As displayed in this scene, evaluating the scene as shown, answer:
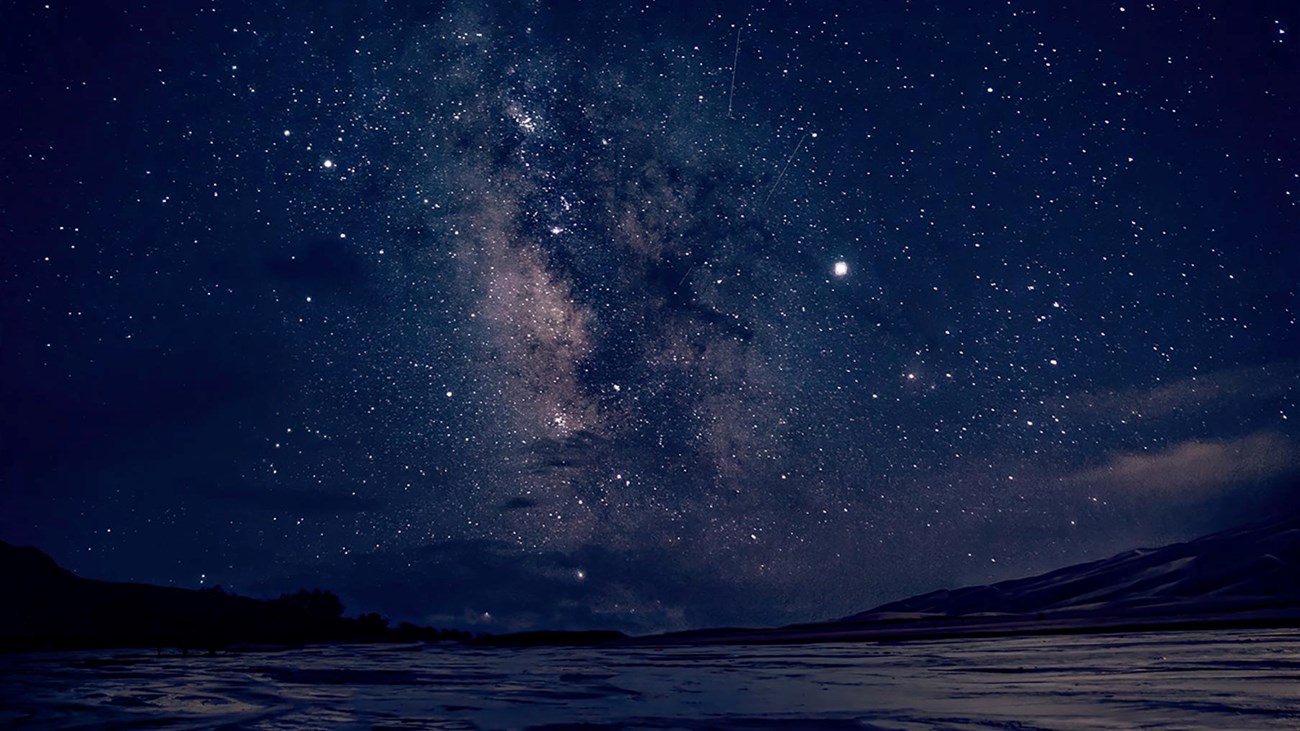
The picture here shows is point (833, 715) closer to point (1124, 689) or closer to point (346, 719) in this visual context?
point (1124, 689)

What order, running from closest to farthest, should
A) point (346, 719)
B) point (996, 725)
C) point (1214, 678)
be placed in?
point (996, 725) < point (346, 719) < point (1214, 678)

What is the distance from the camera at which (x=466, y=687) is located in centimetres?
1482

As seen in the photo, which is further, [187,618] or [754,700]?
[187,618]

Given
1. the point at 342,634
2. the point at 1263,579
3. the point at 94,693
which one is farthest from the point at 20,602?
the point at 1263,579

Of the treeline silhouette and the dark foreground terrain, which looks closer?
the dark foreground terrain

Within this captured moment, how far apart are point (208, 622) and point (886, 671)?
159 m

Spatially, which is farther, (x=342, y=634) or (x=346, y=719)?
(x=342, y=634)

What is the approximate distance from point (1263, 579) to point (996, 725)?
20809cm

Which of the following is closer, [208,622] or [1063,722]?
[1063,722]

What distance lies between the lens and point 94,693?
47.1 feet

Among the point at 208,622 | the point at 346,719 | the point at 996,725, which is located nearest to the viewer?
the point at 996,725

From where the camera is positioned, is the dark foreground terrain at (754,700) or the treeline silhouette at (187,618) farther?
the treeline silhouette at (187,618)

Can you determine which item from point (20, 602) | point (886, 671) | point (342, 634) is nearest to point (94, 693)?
point (886, 671)

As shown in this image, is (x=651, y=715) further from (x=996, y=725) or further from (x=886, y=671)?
(x=886, y=671)
